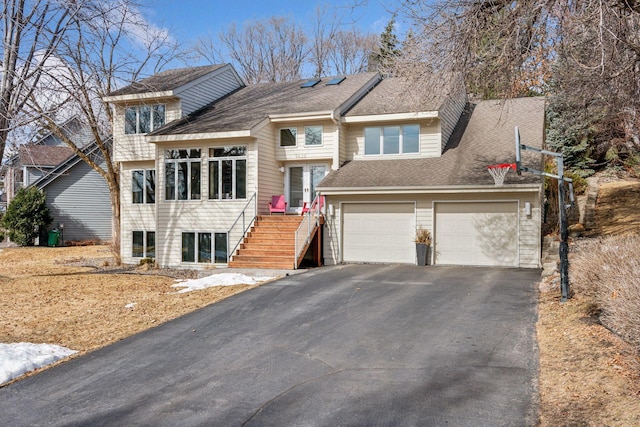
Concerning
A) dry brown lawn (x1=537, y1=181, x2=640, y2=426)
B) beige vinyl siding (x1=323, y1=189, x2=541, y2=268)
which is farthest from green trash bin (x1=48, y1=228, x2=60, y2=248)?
dry brown lawn (x1=537, y1=181, x2=640, y2=426)

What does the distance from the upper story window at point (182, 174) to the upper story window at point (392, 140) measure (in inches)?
239

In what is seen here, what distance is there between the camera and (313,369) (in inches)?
259

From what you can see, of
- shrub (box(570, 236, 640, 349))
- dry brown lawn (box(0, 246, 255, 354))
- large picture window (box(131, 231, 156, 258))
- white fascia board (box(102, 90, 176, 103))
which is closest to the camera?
shrub (box(570, 236, 640, 349))

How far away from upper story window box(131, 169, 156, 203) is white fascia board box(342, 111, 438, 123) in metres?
8.33

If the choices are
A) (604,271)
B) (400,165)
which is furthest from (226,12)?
(604,271)

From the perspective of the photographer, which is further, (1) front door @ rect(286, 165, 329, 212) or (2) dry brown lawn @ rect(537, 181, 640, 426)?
(1) front door @ rect(286, 165, 329, 212)

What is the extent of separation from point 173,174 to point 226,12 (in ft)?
23.8

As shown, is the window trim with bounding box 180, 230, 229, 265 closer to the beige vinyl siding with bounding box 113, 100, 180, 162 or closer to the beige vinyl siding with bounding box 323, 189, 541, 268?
the beige vinyl siding with bounding box 323, 189, 541, 268

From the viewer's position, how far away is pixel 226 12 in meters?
21.1

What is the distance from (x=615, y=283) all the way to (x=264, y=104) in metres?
15.6

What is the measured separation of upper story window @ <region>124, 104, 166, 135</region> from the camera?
20.5 m

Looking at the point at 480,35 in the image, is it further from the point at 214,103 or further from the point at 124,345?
the point at 214,103

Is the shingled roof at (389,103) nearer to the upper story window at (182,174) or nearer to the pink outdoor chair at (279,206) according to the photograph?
the pink outdoor chair at (279,206)

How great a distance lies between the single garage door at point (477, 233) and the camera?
1488 centimetres
